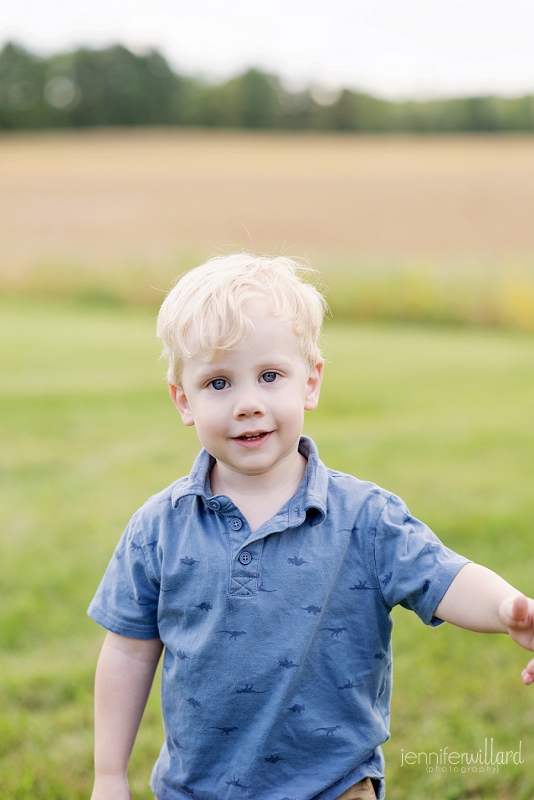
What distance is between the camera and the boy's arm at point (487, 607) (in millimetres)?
1271

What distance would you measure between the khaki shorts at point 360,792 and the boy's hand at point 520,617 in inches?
16.7

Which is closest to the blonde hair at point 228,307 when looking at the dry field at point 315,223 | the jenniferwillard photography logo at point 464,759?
the jenniferwillard photography logo at point 464,759

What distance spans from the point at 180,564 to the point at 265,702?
0.29 meters

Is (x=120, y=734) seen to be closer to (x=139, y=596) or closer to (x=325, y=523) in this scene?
(x=139, y=596)

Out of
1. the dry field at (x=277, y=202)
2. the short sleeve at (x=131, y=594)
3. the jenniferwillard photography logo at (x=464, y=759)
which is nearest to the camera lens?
the short sleeve at (x=131, y=594)

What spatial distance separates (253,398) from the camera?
4.66 feet

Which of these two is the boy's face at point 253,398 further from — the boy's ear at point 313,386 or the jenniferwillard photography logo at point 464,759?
the jenniferwillard photography logo at point 464,759

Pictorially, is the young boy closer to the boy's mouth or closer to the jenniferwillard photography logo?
the boy's mouth

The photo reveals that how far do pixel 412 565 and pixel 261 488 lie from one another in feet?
1.03

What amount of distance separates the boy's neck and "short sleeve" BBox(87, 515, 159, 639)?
18 centimetres

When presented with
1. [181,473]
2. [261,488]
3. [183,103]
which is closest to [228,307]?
[261,488]

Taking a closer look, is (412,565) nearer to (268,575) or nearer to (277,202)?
(268,575)

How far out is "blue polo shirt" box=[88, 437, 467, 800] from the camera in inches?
56.3

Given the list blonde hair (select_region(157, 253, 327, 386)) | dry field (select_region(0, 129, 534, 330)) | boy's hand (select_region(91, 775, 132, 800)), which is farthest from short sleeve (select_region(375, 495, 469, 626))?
dry field (select_region(0, 129, 534, 330))
